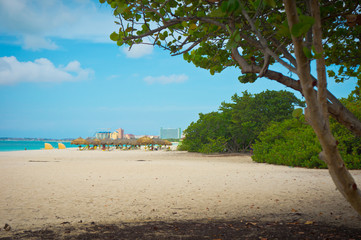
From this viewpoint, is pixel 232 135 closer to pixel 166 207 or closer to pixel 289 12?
pixel 166 207

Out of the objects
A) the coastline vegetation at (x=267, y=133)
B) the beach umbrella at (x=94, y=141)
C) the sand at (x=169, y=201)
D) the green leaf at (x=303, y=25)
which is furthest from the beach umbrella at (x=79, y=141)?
the green leaf at (x=303, y=25)

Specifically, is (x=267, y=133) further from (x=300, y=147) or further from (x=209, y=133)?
(x=209, y=133)

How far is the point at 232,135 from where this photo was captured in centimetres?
2581

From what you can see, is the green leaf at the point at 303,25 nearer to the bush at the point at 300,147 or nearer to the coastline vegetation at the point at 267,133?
the bush at the point at 300,147

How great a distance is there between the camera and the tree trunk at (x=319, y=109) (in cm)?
193

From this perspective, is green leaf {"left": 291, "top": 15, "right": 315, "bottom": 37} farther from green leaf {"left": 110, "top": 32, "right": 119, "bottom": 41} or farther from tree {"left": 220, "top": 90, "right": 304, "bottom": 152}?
tree {"left": 220, "top": 90, "right": 304, "bottom": 152}

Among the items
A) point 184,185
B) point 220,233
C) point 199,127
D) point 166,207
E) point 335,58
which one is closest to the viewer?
point 220,233

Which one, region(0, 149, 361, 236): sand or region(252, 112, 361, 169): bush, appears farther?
region(252, 112, 361, 169): bush

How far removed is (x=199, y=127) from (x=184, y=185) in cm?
1925

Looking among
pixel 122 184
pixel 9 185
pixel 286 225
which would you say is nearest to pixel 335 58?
pixel 286 225

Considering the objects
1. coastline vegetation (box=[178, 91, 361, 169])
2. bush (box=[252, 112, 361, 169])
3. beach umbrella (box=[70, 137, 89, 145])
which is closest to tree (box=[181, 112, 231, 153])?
coastline vegetation (box=[178, 91, 361, 169])

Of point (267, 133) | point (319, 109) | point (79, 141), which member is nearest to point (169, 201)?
point (319, 109)

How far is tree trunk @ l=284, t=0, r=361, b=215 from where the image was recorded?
75.8 inches

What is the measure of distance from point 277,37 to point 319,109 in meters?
3.05
